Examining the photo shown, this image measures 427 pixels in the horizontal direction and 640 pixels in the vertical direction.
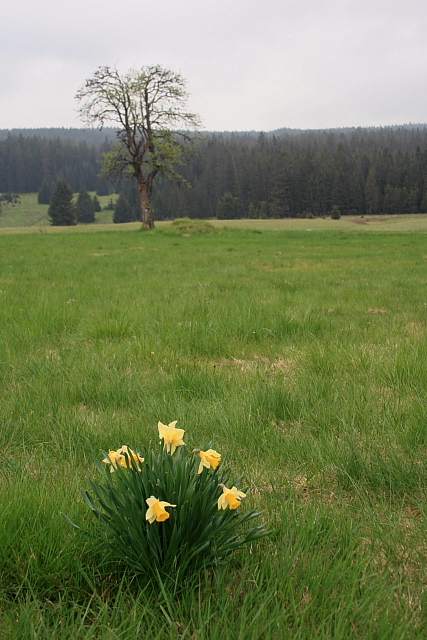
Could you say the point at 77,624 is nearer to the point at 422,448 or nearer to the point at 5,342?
the point at 422,448

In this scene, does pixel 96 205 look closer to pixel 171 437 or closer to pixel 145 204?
pixel 145 204

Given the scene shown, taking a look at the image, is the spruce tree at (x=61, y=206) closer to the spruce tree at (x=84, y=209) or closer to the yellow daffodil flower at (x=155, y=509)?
the spruce tree at (x=84, y=209)

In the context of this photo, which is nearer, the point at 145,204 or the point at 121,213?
the point at 145,204

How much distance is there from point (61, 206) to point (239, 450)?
94543 mm

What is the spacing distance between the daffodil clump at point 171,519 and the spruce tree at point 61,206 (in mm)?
92229

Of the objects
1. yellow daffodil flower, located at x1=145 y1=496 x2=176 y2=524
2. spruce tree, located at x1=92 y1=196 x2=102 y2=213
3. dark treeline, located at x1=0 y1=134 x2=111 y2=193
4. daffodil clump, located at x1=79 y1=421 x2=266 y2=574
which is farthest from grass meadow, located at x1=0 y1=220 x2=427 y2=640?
dark treeline, located at x1=0 y1=134 x2=111 y2=193

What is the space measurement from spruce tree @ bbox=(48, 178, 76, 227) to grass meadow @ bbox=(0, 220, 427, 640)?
88991mm

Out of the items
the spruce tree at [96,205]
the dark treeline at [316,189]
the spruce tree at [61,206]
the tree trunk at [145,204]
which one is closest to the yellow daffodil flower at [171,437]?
the tree trunk at [145,204]

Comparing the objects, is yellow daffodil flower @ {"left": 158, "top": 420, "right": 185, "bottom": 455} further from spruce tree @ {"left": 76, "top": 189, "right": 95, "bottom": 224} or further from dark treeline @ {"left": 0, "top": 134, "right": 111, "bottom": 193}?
dark treeline @ {"left": 0, "top": 134, "right": 111, "bottom": 193}

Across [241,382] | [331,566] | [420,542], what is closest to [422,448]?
[420,542]

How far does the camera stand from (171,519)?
59.9 inches

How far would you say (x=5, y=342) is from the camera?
182 inches

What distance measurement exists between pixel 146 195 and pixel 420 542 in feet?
119

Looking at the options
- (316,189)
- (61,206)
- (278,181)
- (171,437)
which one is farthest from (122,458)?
(316,189)
